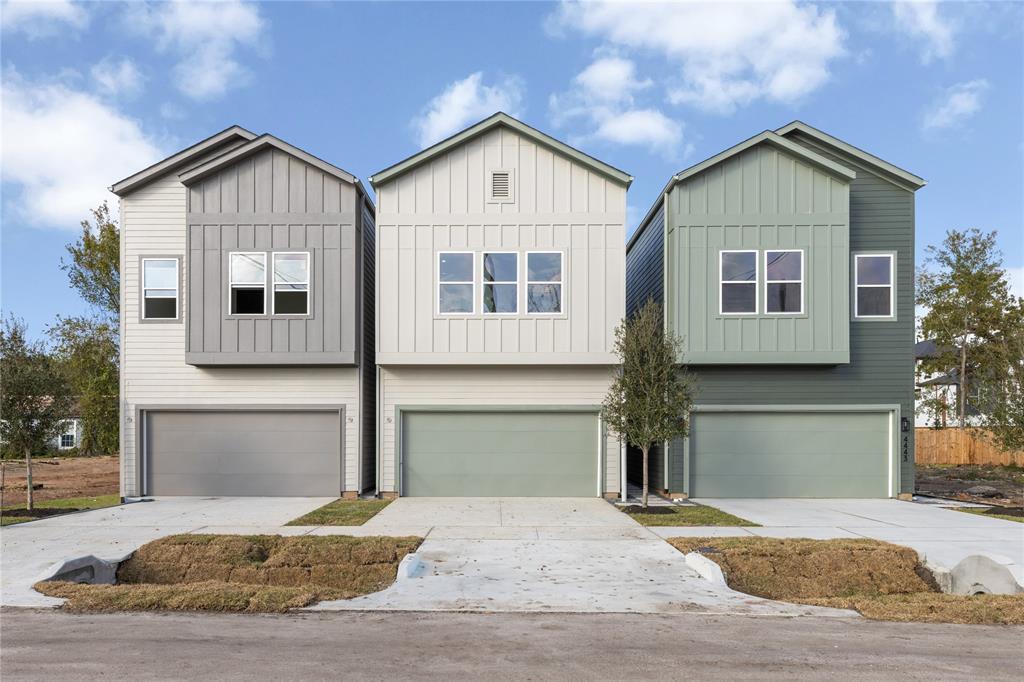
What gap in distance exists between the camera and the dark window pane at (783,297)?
14.7 meters

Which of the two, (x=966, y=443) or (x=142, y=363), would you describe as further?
(x=966, y=443)

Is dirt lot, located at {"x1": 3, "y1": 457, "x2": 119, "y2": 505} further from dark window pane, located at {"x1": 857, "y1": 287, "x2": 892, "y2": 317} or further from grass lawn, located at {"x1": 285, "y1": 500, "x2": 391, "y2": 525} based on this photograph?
dark window pane, located at {"x1": 857, "y1": 287, "x2": 892, "y2": 317}

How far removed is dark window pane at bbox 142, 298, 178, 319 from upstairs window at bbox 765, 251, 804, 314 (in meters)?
13.4

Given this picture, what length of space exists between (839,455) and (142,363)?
1593 cm

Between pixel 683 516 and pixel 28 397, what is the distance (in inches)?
511

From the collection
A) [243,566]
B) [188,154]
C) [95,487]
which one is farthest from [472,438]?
[95,487]

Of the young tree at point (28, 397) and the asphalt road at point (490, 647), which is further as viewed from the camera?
the young tree at point (28, 397)

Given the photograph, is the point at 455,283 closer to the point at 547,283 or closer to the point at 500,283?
the point at 500,283

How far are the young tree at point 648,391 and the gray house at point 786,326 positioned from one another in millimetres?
1623

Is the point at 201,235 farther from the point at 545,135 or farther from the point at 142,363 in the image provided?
the point at 545,135

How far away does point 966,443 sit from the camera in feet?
92.9

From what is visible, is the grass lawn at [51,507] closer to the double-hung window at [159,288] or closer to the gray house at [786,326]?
the double-hung window at [159,288]

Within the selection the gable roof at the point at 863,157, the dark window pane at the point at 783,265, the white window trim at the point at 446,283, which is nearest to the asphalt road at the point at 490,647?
the white window trim at the point at 446,283

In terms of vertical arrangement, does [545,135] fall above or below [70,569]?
above
